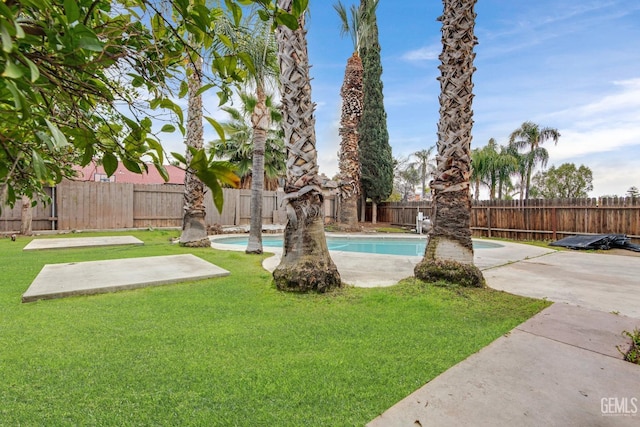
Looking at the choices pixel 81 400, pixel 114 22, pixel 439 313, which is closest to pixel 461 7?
pixel 439 313

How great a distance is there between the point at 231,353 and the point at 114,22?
7.16 ft

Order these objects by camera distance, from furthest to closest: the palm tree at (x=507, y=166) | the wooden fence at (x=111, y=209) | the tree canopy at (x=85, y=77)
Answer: the palm tree at (x=507, y=166)
the wooden fence at (x=111, y=209)
the tree canopy at (x=85, y=77)

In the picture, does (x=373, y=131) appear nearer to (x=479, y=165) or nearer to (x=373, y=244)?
(x=373, y=244)

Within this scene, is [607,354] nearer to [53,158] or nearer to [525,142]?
[53,158]

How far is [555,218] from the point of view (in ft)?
40.0

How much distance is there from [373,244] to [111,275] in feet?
29.2

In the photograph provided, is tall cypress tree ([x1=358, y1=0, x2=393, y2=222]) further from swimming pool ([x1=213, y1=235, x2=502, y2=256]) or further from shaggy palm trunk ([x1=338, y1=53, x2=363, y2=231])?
swimming pool ([x1=213, y1=235, x2=502, y2=256])

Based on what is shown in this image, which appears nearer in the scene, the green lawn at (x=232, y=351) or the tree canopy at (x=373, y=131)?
the green lawn at (x=232, y=351)

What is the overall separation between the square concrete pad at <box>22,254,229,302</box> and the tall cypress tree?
14.2m

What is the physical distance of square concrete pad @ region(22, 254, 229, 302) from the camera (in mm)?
3848

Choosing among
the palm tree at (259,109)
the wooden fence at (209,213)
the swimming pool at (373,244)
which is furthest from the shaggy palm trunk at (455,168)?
the wooden fence at (209,213)

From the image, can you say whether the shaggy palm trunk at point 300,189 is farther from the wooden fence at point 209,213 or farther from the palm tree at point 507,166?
the palm tree at point 507,166

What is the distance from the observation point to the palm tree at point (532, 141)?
29.2m

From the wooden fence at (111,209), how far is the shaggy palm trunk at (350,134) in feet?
13.5
